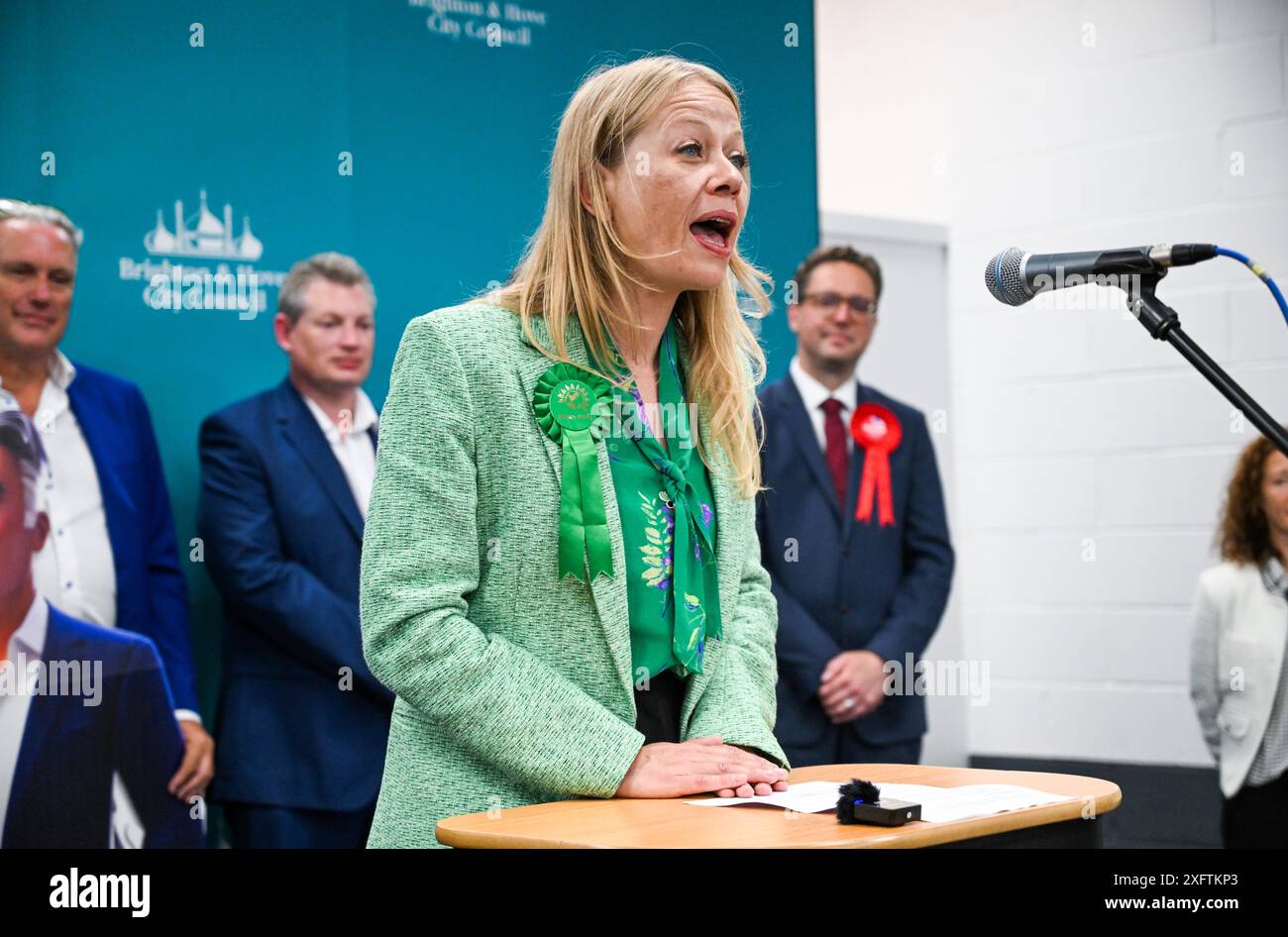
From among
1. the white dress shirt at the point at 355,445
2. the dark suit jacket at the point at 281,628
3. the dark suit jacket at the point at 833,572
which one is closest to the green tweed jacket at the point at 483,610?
the dark suit jacket at the point at 281,628

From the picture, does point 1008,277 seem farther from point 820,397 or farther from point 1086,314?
point 1086,314

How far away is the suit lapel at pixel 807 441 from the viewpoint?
3373 millimetres

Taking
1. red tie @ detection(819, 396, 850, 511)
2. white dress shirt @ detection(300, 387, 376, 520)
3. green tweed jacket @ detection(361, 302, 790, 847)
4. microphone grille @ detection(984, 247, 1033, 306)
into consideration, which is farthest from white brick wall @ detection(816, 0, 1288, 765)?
green tweed jacket @ detection(361, 302, 790, 847)

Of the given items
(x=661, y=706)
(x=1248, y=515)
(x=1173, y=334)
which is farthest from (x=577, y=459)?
(x=1248, y=515)

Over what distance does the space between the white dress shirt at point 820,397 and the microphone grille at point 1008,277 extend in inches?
73.3

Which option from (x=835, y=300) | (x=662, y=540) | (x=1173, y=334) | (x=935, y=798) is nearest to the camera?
(x=935, y=798)

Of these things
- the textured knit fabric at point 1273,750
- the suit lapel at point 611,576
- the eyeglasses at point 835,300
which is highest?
the eyeglasses at point 835,300

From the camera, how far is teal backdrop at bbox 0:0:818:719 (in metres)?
2.63

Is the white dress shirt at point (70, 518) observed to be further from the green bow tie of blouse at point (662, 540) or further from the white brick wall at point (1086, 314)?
the white brick wall at point (1086, 314)

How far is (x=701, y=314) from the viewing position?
68.0 inches

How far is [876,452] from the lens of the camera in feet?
11.4

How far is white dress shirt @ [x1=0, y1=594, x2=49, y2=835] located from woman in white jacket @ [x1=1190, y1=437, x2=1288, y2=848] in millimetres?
2625

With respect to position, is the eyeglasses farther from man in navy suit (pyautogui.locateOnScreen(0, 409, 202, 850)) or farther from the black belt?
the black belt

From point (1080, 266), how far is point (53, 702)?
6.48ft
